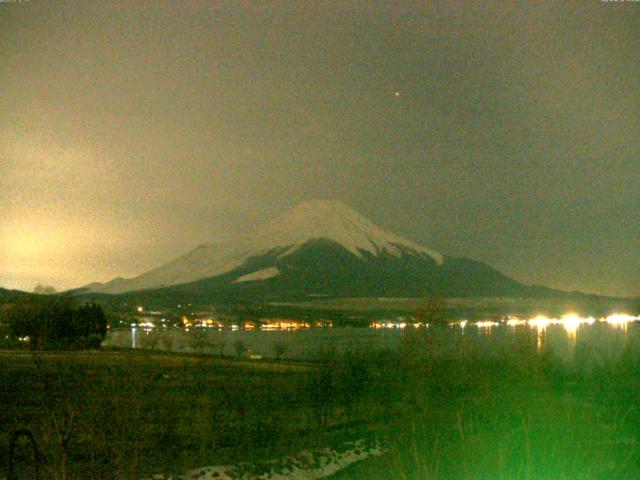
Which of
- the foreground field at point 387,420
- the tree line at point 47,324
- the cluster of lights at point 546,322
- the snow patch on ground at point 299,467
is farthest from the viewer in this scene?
the tree line at point 47,324

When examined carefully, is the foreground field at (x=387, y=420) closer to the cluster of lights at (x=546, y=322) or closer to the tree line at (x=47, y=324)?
the cluster of lights at (x=546, y=322)

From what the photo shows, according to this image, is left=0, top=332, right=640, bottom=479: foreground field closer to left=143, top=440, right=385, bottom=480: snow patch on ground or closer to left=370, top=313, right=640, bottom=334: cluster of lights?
left=143, top=440, right=385, bottom=480: snow patch on ground

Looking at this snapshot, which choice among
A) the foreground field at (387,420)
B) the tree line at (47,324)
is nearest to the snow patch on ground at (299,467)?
the foreground field at (387,420)

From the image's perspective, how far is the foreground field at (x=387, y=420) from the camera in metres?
6.87

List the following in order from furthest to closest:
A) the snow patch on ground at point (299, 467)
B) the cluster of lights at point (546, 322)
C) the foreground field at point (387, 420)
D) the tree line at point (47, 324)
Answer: the tree line at point (47, 324) → the cluster of lights at point (546, 322) → the snow patch on ground at point (299, 467) → the foreground field at point (387, 420)

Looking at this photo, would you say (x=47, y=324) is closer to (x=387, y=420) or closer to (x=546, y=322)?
(x=546, y=322)

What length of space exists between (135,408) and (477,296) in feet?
410

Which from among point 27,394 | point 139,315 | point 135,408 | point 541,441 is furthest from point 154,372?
point 139,315

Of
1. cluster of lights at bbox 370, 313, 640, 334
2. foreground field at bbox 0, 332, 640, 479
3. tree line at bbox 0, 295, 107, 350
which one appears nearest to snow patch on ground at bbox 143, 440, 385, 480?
foreground field at bbox 0, 332, 640, 479

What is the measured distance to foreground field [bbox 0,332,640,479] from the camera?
6.87m

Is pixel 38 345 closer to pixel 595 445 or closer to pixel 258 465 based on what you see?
pixel 258 465

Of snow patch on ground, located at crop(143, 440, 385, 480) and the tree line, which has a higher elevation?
the tree line

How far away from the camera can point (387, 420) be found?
16.5 metres

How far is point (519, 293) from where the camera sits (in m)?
140
